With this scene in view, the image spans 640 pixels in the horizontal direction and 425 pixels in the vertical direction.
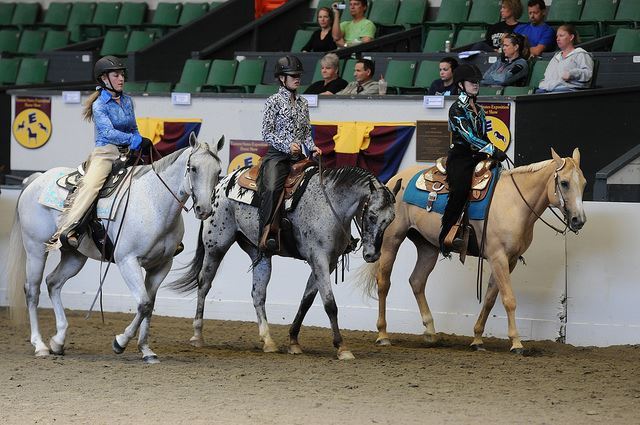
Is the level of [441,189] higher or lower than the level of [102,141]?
lower

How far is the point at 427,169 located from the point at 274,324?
2452mm

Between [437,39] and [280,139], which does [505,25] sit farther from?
[280,139]

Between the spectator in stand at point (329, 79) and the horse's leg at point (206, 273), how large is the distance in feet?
13.1

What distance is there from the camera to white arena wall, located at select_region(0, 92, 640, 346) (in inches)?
441

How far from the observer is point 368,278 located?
1180 centimetres

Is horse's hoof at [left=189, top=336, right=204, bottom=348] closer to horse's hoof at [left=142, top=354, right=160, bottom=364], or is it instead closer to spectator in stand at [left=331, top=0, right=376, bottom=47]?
horse's hoof at [left=142, top=354, right=160, bottom=364]

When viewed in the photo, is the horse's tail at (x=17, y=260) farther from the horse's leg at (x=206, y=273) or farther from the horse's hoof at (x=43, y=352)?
the horse's leg at (x=206, y=273)

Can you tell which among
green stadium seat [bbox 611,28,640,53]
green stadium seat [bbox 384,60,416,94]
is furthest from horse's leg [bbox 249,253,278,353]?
green stadium seat [bbox 611,28,640,53]

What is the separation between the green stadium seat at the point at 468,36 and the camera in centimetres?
1636

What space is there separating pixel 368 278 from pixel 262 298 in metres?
1.31

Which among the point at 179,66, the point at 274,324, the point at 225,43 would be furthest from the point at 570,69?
the point at 179,66

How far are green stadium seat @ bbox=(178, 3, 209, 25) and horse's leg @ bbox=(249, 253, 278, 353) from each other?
33.6 feet

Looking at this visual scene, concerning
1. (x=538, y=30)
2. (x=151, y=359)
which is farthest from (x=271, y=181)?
(x=538, y=30)

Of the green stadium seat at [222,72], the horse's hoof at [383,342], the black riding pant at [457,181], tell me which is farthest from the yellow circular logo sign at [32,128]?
the black riding pant at [457,181]
